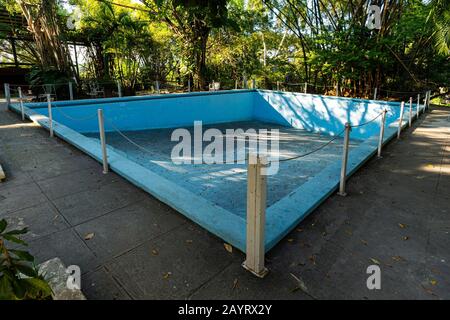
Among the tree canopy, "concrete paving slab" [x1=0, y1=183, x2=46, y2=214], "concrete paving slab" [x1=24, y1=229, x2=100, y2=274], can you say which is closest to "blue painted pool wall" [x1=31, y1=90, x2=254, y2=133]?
the tree canopy

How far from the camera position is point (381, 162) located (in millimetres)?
4758

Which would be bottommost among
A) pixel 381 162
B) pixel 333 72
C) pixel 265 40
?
pixel 381 162

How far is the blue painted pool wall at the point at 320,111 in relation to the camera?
10.0 m

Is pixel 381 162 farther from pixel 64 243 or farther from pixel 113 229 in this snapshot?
pixel 64 243

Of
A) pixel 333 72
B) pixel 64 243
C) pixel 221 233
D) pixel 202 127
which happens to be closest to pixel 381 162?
pixel 221 233

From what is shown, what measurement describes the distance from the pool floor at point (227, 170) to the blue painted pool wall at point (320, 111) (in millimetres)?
1058

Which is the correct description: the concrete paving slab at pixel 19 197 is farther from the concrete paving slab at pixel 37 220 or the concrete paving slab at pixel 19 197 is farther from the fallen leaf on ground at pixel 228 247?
the fallen leaf on ground at pixel 228 247

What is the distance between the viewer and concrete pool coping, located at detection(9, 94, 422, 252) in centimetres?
268

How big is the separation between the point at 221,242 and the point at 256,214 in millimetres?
651

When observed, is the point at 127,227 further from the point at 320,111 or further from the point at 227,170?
the point at 320,111

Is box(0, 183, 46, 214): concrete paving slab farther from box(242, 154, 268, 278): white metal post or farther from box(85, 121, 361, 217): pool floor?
box(242, 154, 268, 278): white metal post

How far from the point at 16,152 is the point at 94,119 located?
191 inches

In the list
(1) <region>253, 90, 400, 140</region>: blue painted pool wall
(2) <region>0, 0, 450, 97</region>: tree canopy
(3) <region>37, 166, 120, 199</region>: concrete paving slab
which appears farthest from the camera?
(2) <region>0, 0, 450, 97</region>: tree canopy

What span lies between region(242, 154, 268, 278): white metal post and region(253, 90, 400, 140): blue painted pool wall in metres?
8.40
